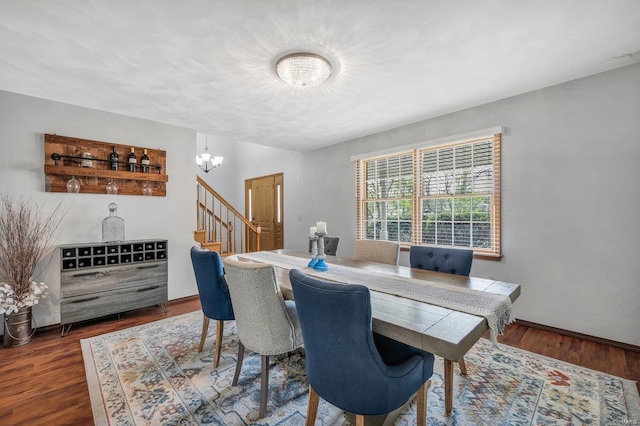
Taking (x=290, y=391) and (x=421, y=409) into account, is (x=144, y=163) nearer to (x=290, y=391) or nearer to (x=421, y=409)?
(x=290, y=391)

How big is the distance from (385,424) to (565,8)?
8.97 feet

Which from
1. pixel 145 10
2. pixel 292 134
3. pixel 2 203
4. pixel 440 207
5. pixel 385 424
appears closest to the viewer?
pixel 385 424

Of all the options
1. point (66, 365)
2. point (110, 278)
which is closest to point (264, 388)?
point (66, 365)

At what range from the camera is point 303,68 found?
7.51 feet

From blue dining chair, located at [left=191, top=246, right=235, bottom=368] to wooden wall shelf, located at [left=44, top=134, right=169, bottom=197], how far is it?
2055 mm

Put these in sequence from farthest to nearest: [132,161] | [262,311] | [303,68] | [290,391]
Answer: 1. [132,161]
2. [303,68]
3. [290,391]
4. [262,311]

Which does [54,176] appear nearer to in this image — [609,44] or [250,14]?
[250,14]

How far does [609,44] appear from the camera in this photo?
2.15 meters

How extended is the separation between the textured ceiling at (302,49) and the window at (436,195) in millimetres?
682

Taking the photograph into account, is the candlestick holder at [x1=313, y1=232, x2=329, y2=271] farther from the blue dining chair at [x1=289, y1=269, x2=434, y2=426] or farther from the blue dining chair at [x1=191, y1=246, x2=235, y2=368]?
the blue dining chair at [x1=289, y1=269, x2=434, y2=426]

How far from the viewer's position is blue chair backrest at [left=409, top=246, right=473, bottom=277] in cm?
237

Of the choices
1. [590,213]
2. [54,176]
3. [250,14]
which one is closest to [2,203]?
[54,176]

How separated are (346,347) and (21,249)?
3464mm

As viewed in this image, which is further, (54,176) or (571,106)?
(54,176)
